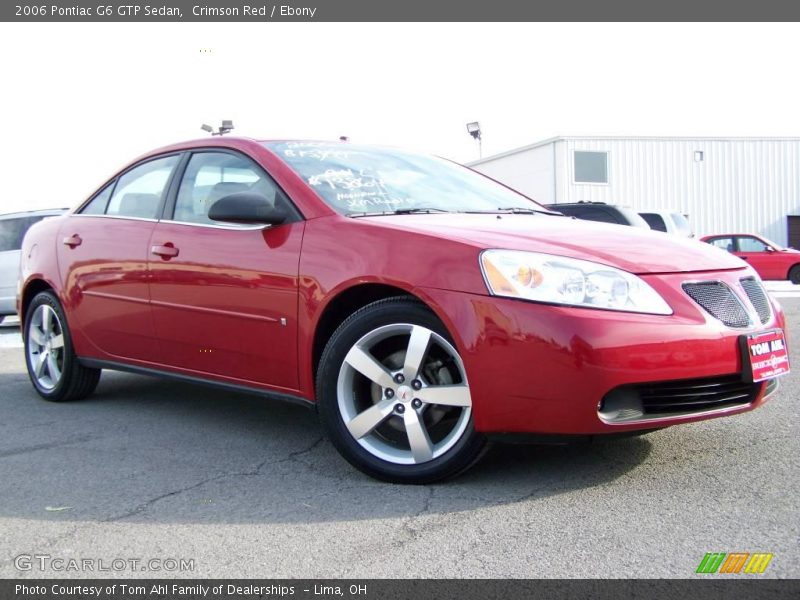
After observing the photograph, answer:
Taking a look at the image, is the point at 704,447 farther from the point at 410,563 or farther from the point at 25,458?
the point at 25,458

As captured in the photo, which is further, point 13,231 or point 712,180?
point 712,180

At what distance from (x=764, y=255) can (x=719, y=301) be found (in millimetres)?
18143

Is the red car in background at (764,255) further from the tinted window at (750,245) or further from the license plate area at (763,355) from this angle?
the license plate area at (763,355)

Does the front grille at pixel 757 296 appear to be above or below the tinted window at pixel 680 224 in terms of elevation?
below

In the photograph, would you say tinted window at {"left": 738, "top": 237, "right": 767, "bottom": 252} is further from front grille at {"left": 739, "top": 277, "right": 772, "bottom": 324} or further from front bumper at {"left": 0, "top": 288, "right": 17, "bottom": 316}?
front grille at {"left": 739, "top": 277, "right": 772, "bottom": 324}

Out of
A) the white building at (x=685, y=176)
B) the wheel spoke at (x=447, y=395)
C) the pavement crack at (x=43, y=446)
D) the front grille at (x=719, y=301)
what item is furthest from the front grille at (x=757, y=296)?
the white building at (x=685, y=176)

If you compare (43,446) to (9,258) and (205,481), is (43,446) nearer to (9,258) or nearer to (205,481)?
(205,481)

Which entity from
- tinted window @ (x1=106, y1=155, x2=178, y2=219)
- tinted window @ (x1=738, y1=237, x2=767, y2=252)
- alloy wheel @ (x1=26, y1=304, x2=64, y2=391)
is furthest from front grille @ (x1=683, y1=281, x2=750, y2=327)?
tinted window @ (x1=738, y1=237, x2=767, y2=252)

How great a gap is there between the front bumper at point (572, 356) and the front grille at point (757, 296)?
0.36 m

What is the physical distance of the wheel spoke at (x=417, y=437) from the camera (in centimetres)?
340

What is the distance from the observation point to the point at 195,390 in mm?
5941

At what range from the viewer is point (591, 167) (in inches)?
1102

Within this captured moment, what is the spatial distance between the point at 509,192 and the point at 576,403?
2178mm

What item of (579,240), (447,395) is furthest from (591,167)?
(447,395)
